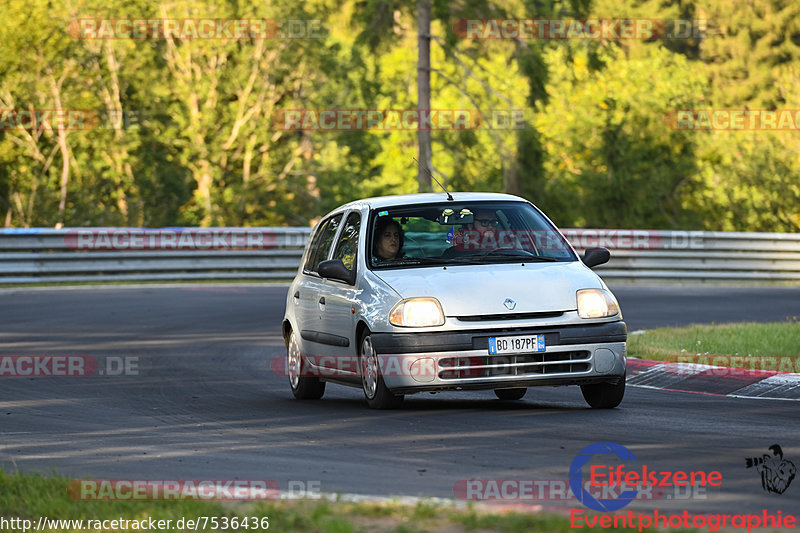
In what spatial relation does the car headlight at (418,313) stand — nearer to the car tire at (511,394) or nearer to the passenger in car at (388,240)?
the passenger in car at (388,240)

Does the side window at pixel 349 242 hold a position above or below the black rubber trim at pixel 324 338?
above

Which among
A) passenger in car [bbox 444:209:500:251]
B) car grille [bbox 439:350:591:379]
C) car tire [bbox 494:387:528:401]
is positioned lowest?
car tire [bbox 494:387:528:401]

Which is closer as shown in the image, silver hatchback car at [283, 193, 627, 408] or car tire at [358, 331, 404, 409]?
silver hatchback car at [283, 193, 627, 408]

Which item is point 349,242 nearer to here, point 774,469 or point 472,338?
point 472,338

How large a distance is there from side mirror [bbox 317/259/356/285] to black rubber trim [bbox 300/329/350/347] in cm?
47

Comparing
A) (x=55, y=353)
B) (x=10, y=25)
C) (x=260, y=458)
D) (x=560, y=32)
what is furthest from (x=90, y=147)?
(x=260, y=458)

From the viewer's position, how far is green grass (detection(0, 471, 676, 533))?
5.82 metres

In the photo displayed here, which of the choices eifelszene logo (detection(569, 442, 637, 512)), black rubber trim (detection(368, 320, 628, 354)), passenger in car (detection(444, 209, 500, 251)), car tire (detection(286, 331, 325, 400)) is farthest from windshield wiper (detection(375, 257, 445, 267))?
eifelszene logo (detection(569, 442, 637, 512))

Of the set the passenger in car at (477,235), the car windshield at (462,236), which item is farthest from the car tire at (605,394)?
the passenger in car at (477,235)

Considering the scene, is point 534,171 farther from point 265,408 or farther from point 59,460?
point 59,460

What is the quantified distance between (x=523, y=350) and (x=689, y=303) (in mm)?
14546

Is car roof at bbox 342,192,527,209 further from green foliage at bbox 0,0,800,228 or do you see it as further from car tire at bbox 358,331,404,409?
green foliage at bbox 0,0,800,228

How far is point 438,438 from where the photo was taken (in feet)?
28.8

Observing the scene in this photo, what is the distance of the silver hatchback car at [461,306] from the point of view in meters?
9.86
